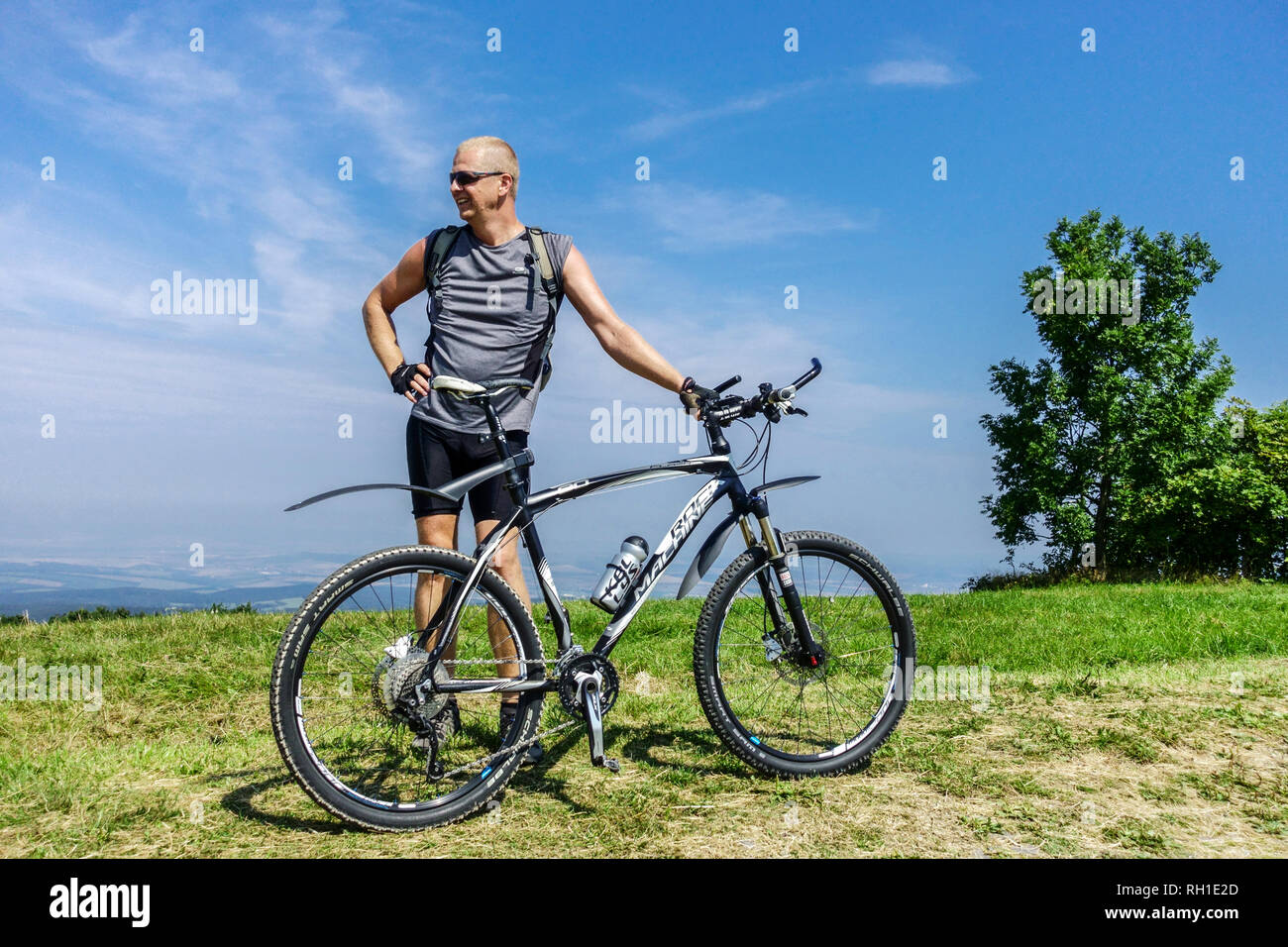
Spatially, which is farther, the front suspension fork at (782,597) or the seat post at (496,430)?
the front suspension fork at (782,597)

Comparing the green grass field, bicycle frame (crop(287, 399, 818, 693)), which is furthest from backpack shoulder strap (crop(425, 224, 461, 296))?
the green grass field

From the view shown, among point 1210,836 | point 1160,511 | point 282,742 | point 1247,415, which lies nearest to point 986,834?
point 1210,836

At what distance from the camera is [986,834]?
349 cm

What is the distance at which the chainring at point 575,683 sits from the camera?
3.98 m

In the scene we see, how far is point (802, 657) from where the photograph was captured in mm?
4477

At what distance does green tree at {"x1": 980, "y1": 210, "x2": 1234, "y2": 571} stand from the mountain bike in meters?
27.6

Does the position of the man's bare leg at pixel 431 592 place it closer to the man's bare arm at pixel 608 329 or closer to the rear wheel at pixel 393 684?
the rear wheel at pixel 393 684

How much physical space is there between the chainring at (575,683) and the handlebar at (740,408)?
1.14m

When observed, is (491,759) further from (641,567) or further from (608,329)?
(608,329)

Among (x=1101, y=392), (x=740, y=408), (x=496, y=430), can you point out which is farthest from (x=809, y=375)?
(x=1101, y=392)

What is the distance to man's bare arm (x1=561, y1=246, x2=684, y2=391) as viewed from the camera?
4488 mm

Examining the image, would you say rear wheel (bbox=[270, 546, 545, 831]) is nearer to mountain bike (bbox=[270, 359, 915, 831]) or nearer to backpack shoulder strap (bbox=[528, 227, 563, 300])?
mountain bike (bbox=[270, 359, 915, 831])

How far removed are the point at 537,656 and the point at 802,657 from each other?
1.35 meters

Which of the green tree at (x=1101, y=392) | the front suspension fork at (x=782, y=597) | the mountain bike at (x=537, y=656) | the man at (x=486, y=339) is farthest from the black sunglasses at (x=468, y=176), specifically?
the green tree at (x=1101, y=392)
